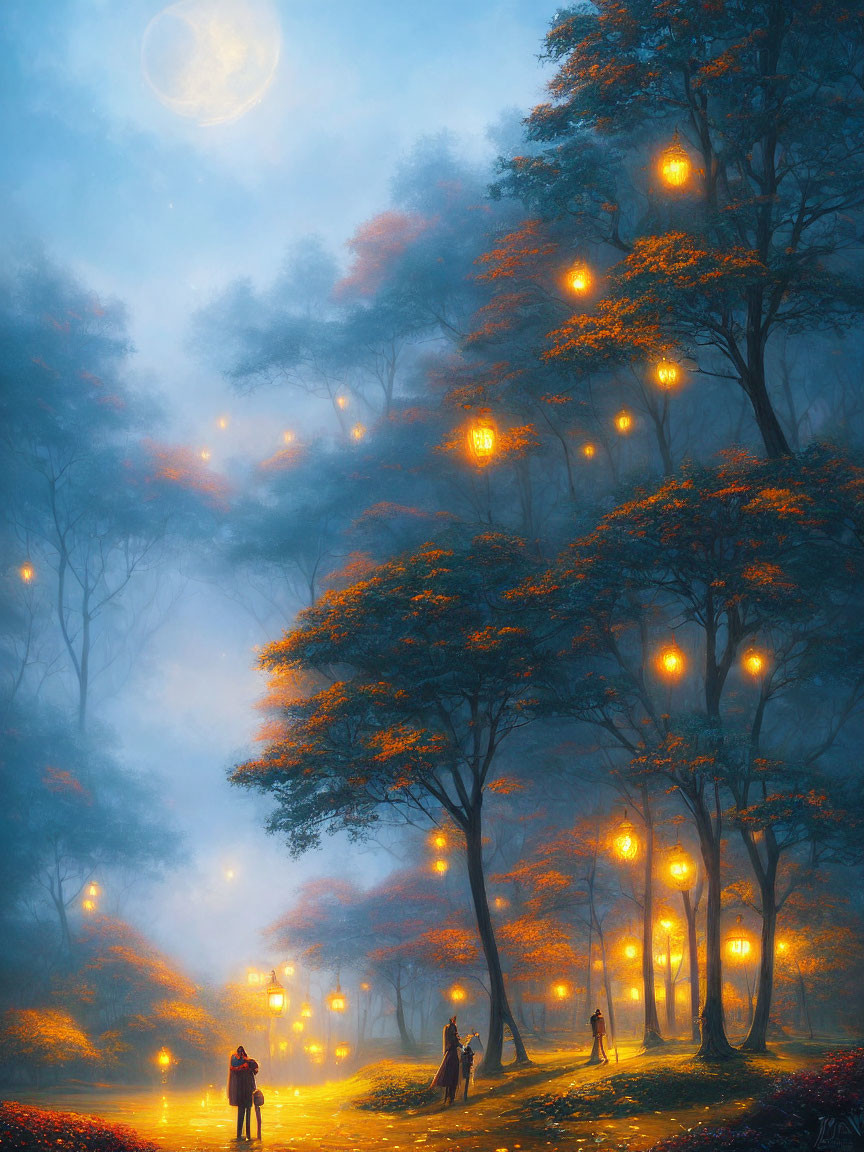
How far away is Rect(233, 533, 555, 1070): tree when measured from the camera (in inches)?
769

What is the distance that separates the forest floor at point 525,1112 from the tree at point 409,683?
2.66 m

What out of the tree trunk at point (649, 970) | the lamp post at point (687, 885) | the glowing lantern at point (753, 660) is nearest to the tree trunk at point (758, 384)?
the glowing lantern at point (753, 660)

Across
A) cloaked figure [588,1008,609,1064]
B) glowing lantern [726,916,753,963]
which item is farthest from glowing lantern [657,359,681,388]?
cloaked figure [588,1008,609,1064]

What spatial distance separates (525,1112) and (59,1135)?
7.72 m

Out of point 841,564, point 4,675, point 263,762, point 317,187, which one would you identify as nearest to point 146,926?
point 4,675

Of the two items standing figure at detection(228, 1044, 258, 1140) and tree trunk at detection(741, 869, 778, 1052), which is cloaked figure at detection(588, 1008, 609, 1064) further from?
standing figure at detection(228, 1044, 258, 1140)

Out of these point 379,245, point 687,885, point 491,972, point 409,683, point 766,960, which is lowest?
point 491,972

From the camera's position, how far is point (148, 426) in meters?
59.3

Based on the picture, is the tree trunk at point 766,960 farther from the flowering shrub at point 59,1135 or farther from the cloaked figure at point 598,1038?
the flowering shrub at point 59,1135

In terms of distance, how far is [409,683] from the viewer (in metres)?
21.3

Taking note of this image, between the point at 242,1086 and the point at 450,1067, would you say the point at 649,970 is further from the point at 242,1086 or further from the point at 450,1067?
the point at 242,1086

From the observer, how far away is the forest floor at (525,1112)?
13.1 metres

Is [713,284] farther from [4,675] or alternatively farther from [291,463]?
[4,675]

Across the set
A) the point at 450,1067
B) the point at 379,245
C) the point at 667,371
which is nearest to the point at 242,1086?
the point at 450,1067
